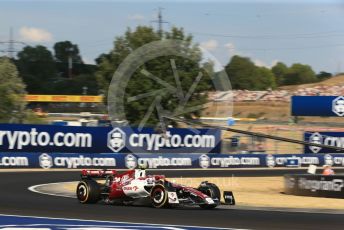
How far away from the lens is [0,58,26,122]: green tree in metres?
47.1

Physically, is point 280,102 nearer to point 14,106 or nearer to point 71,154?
point 14,106

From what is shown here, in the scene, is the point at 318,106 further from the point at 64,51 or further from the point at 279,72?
the point at 279,72

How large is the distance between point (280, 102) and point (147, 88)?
66.2 m

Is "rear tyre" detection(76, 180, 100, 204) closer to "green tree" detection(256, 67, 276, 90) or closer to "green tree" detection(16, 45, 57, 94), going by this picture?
"green tree" detection(16, 45, 57, 94)

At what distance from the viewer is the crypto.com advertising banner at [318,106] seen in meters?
50.8

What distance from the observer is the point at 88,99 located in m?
93.2

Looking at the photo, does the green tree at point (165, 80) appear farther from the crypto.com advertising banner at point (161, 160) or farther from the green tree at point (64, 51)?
the green tree at point (64, 51)

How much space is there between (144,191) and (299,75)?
16322 cm

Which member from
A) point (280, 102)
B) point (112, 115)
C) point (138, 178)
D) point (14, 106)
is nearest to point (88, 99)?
point (280, 102)

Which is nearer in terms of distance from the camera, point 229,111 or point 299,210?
point 299,210

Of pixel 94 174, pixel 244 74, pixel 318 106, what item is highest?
pixel 244 74

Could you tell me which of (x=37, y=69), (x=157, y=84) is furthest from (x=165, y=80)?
(x=37, y=69)

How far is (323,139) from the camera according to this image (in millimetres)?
43250

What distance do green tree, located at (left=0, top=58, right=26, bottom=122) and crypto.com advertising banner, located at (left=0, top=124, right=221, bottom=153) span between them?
43.1 feet
